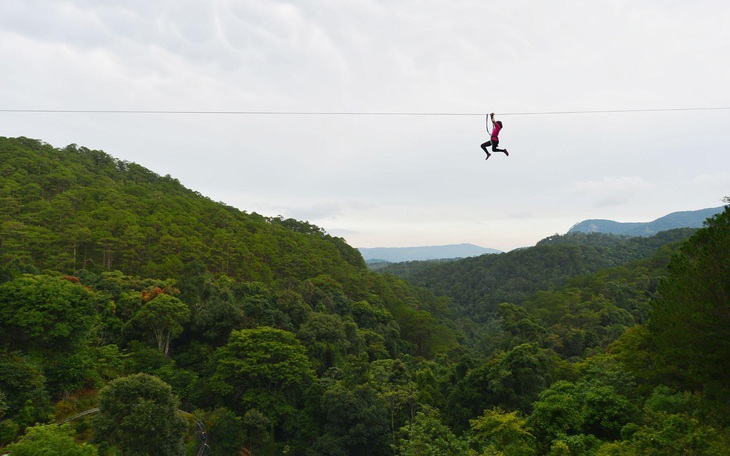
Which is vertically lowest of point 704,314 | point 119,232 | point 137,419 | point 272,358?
point 272,358

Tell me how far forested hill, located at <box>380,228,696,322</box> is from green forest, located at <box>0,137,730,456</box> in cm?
4017

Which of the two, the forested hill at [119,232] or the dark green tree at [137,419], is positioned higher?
the forested hill at [119,232]

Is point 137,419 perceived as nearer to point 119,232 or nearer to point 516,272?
point 119,232

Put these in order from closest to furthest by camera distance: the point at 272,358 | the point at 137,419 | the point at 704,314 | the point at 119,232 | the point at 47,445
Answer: the point at 704,314, the point at 47,445, the point at 137,419, the point at 272,358, the point at 119,232

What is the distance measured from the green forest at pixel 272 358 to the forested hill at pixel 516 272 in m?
40.2

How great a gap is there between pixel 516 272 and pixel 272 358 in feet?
282

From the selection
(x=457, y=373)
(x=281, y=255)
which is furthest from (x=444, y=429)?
(x=281, y=255)

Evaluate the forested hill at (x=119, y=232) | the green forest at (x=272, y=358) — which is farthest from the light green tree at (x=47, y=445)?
the forested hill at (x=119, y=232)

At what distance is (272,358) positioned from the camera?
784 inches

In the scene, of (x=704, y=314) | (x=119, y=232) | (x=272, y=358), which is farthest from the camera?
(x=119, y=232)

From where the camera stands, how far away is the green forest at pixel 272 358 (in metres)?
9.79

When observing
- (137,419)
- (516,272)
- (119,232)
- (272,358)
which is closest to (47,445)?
(137,419)

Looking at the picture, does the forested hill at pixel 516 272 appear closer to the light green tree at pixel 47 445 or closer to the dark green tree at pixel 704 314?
the dark green tree at pixel 704 314

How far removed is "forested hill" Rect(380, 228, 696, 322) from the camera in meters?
82.3
